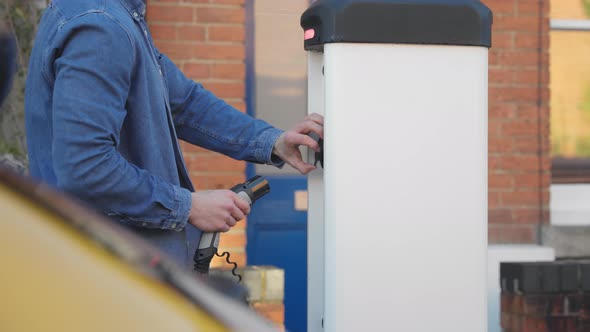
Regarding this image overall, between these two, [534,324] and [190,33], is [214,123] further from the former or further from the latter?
[534,324]

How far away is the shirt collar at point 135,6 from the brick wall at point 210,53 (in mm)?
2414

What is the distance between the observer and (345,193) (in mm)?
2482

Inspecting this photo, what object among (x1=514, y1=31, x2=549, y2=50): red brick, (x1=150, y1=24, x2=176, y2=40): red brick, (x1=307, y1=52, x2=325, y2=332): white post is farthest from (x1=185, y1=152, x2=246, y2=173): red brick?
(x1=307, y1=52, x2=325, y2=332): white post

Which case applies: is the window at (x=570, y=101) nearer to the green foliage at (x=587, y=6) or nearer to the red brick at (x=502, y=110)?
the green foliage at (x=587, y=6)

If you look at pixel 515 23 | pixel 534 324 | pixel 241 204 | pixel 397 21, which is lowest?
pixel 534 324

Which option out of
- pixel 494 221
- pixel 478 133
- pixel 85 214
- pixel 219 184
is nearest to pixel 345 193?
pixel 478 133

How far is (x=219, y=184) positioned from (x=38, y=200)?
3862 mm

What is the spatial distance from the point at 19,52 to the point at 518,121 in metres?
2.59

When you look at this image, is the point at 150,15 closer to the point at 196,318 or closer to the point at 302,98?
the point at 302,98

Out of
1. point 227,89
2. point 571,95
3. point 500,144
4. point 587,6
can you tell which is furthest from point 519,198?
point 227,89

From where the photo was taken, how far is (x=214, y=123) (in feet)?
9.08

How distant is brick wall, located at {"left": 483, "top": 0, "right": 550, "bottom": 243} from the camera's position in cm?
517

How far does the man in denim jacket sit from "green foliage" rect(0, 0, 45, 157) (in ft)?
6.53

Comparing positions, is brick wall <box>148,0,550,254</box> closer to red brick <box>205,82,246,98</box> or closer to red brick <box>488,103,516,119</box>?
red brick <box>488,103,516,119</box>
